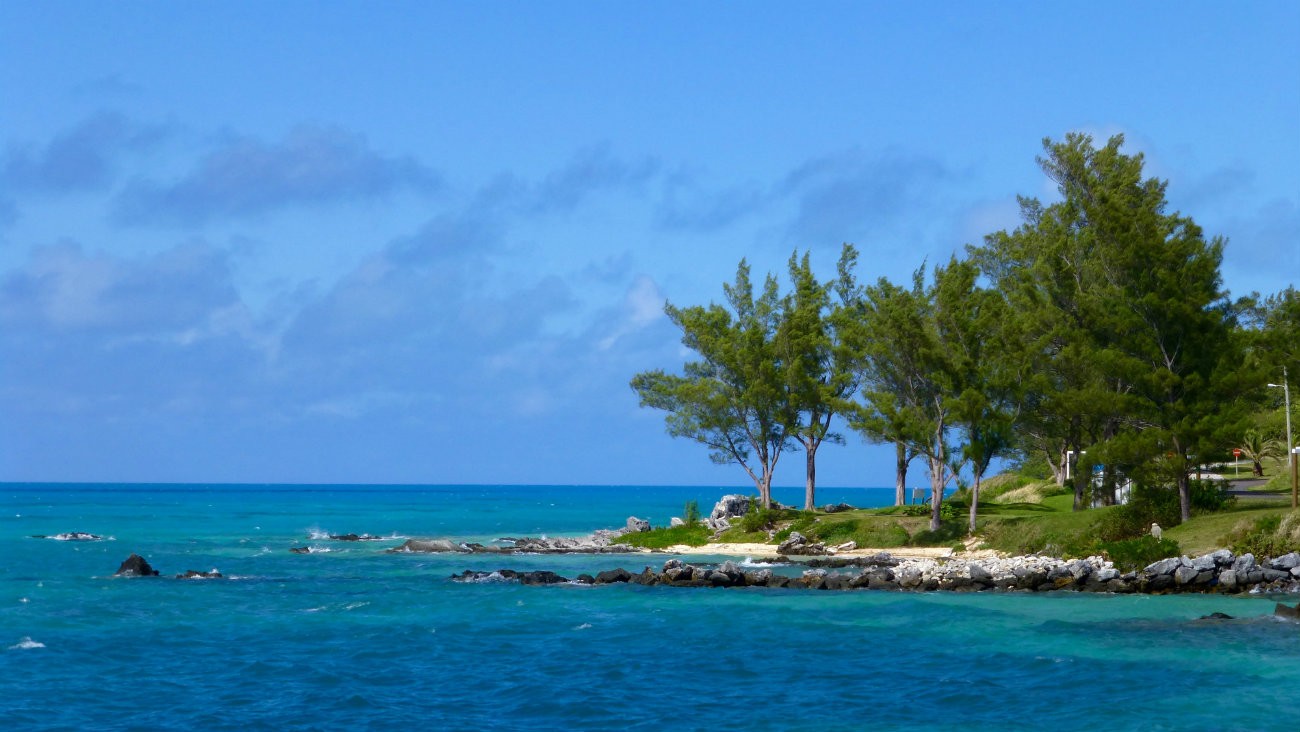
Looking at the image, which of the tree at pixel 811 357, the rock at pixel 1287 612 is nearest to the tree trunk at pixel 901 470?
the tree at pixel 811 357

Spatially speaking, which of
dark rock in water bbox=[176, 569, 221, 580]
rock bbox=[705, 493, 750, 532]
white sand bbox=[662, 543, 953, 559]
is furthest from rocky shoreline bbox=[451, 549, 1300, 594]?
rock bbox=[705, 493, 750, 532]

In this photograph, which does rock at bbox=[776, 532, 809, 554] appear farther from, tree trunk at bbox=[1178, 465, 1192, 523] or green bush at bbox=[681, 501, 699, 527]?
tree trunk at bbox=[1178, 465, 1192, 523]

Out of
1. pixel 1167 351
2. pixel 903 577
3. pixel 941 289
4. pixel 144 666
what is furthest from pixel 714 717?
pixel 941 289

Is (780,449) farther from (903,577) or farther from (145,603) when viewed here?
(145,603)

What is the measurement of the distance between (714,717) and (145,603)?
28.1 metres

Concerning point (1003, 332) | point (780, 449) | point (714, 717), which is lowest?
point (714, 717)

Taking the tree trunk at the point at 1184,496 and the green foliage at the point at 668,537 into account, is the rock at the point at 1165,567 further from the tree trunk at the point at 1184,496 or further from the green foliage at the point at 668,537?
the green foliage at the point at 668,537

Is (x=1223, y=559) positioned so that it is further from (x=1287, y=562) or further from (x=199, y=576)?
(x=199, y=576)

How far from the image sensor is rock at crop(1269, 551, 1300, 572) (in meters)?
43.9

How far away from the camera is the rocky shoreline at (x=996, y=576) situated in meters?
43.9

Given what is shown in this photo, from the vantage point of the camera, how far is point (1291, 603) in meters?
40.5

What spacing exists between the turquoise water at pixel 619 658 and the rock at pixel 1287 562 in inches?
128

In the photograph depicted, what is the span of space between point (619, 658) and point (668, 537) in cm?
4008

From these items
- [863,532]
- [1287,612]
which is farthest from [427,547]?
[1287,612]
